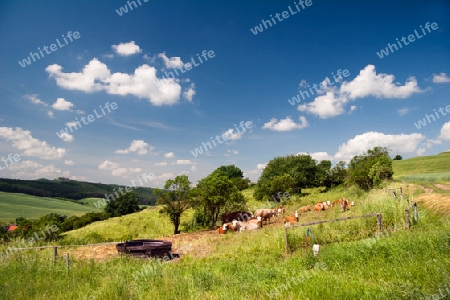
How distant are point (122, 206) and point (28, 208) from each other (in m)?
41.8

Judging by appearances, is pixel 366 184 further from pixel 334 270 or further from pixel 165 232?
pixel 334 270

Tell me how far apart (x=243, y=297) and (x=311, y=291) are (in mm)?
1454

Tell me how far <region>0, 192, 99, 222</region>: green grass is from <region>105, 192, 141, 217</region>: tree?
73.5 ft

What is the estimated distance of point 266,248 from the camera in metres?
11.2

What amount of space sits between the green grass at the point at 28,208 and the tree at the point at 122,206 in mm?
22397

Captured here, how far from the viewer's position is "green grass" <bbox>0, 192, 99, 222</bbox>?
69188 mm

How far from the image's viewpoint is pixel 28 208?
258 feet

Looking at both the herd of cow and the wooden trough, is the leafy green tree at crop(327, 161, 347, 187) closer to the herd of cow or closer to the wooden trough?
the herd of cow

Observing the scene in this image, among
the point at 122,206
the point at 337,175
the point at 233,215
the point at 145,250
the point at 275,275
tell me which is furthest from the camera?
the point at 122,206

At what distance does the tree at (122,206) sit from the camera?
57.9m

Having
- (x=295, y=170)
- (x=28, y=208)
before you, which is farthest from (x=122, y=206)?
(x=28, y=208)

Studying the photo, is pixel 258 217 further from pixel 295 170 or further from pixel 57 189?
pixel 57 189

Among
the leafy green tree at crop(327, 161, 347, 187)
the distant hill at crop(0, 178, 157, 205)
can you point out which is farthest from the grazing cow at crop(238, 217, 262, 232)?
the distant hill at crop(0, 178, 157, 205)

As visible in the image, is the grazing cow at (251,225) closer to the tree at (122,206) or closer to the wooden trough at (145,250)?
the wooden trough at (145,250)
